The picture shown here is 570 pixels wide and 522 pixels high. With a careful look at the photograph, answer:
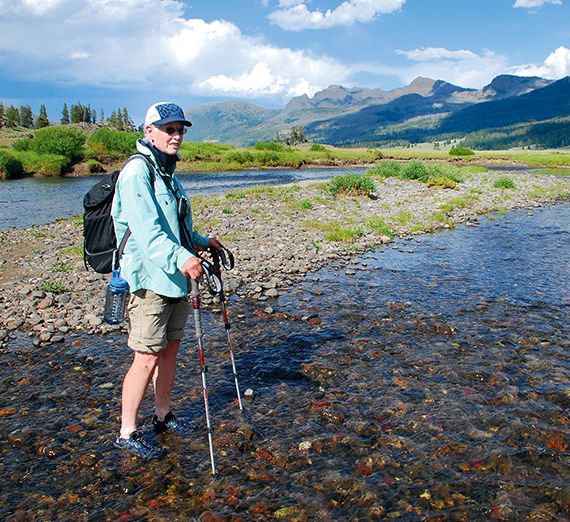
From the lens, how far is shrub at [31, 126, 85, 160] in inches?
3620

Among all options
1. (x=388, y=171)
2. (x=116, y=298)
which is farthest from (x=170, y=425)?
(x=388, y=171)

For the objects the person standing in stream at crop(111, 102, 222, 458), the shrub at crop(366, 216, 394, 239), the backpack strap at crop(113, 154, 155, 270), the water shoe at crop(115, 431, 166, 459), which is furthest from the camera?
the shrub at crop(366, 216, 394, 239)

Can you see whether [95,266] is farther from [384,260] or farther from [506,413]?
[384,260]

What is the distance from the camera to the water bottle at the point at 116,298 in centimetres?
555

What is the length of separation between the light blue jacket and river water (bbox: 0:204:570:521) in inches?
99.0

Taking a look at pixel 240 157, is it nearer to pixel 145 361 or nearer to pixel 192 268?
pixel 145 361

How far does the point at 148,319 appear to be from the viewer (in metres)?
5.58

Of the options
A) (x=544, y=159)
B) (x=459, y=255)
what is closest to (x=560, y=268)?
(x=459, y=255)

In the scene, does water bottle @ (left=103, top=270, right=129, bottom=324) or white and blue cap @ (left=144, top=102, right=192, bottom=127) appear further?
water bottle @ (left=103, top=270, right=129, bottom=324)

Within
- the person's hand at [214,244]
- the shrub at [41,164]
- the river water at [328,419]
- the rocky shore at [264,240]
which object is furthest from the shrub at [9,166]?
the person's hand at [214,244]

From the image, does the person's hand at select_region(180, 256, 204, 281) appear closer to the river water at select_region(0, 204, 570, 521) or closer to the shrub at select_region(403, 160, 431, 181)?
the river water at select_region(0, 204, 570, 521)

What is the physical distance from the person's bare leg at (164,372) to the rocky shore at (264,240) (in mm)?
4704

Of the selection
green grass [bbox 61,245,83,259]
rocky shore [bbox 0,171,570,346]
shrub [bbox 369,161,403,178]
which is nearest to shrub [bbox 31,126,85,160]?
shrub [bbox 369,161,403,178]

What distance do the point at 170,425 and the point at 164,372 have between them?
1.02 meters
